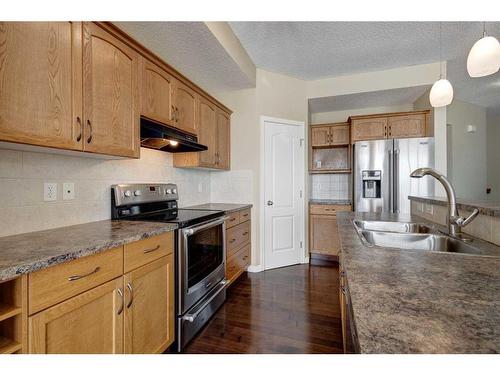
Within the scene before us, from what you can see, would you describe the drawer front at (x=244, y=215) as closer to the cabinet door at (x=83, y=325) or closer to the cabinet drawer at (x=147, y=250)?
the cabinet drawer at (x=147, y=250)

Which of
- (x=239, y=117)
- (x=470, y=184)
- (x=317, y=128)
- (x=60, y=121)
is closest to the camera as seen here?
(x=60, y=121)

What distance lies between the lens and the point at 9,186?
130cm

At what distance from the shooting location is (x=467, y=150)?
4.70 m

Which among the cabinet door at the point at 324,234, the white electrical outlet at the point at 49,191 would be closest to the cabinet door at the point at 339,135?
the cabinet door at the point at 324,234

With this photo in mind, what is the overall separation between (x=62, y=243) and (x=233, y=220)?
1.71 meters

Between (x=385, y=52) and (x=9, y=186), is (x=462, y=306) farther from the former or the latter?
(x=385, y=52)

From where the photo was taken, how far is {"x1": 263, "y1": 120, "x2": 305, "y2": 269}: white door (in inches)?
131

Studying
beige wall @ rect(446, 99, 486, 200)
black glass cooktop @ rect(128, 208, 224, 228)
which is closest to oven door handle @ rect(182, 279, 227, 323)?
black glass cooktop @ rect(128, 208, 224, 228)

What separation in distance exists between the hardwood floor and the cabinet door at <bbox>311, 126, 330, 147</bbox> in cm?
202

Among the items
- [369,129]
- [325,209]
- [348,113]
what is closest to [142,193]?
[325,209]

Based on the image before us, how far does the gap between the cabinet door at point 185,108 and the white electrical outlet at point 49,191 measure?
1.04 metres

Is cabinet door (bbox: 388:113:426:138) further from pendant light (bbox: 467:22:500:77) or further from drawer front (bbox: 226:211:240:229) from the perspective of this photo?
drawer front (bbox: 226:211:240:229)

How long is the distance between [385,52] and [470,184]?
3.52 meters
